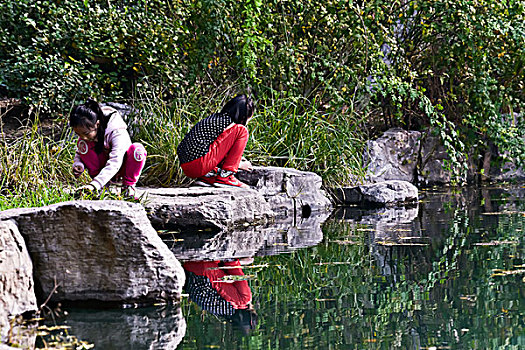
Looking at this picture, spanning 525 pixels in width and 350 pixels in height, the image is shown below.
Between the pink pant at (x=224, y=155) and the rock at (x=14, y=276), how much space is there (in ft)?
9.46

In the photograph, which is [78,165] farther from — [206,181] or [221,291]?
[221,291]

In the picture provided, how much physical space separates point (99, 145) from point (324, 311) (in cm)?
252

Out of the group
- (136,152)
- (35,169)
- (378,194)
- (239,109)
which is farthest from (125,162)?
(378,194)

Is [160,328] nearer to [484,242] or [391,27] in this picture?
[484,242]

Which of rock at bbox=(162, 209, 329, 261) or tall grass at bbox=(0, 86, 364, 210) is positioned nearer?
rock at bbox=(162, 209, 329, 261)

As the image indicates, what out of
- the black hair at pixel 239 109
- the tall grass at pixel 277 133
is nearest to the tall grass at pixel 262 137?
the tall grass at pixel 277 133

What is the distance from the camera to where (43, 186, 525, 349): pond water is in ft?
7.20

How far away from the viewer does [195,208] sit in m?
4.83

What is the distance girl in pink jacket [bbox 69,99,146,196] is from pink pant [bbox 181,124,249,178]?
37.0 inches

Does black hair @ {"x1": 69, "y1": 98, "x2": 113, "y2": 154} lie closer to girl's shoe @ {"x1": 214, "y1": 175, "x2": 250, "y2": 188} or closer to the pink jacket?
the pink jacket

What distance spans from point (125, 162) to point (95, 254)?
1931 mm

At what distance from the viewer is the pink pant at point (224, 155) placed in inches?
215

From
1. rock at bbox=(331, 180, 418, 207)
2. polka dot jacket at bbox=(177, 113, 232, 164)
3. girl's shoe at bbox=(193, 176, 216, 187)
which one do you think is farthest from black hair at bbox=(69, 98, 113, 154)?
rock at bbox=(331, 180, 418, 207)

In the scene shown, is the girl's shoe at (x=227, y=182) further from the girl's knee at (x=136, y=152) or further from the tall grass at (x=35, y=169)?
the tall grass at (x=35, y=169)
